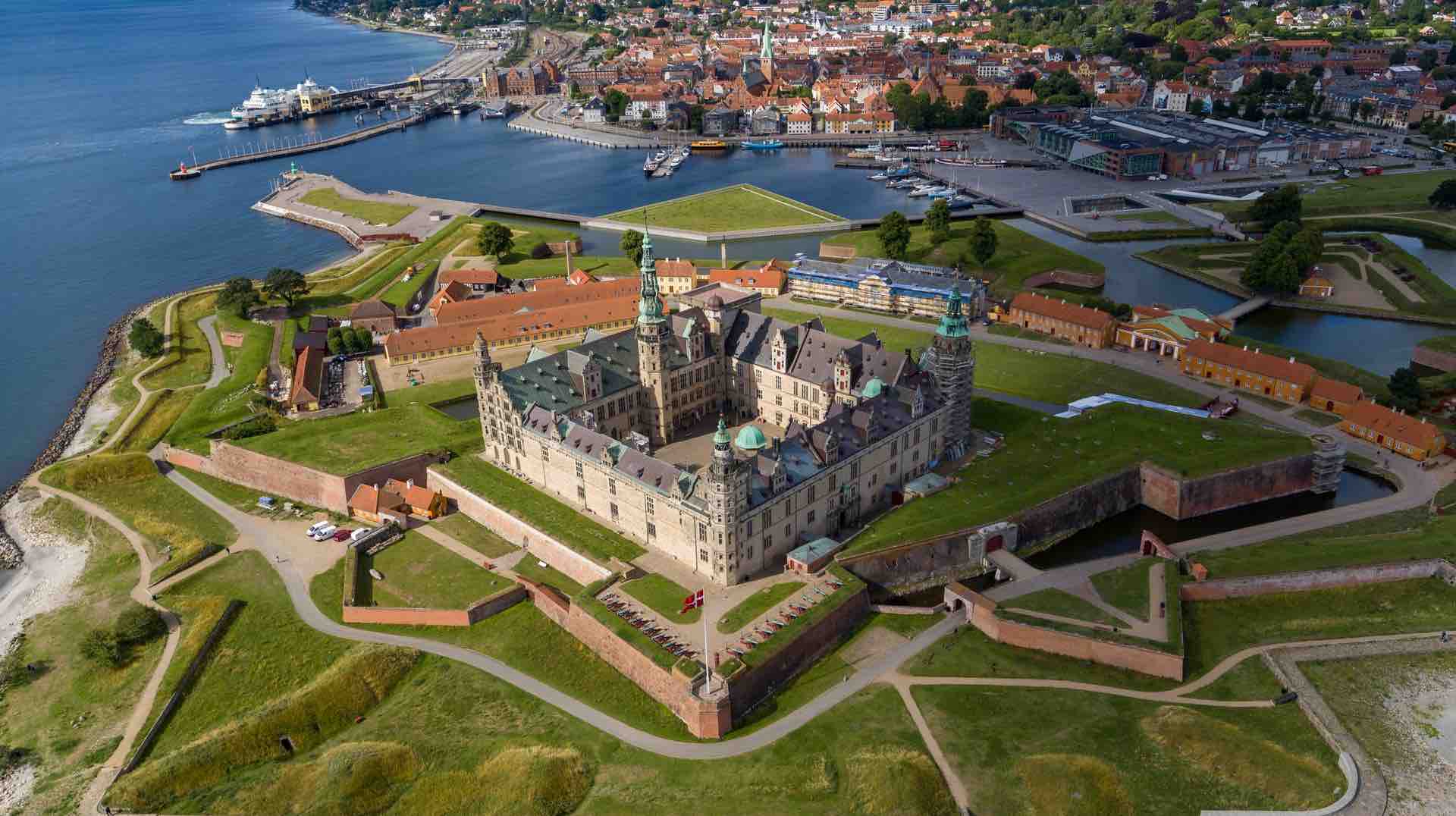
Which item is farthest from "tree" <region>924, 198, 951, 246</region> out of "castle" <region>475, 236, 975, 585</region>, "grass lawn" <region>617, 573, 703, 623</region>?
"grass lawn" <region>617, 573, 703, 623</region>

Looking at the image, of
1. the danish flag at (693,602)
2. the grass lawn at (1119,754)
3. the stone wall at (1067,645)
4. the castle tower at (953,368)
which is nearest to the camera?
the grass lawn at (1119,754)

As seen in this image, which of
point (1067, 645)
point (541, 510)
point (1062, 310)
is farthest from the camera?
point (1062, 310)

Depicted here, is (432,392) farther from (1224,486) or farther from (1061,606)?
(1224,486)

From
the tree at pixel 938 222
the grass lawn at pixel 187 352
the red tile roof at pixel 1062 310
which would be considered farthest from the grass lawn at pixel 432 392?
the tree at pixel 938 222

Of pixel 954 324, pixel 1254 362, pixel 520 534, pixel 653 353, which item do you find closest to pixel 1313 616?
pixel 954 324

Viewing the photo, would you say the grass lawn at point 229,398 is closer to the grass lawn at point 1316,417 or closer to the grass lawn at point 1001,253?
the grass lawn at point 1001,253

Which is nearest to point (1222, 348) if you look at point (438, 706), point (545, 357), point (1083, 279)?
point (1083, 279)

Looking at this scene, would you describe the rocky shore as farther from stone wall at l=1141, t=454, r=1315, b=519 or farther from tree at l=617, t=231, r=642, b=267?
stone wall at l=1141, t=454, r=1315, b=519
